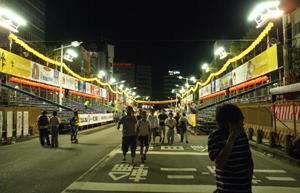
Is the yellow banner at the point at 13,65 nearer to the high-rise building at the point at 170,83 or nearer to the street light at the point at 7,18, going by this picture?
the street light at the point at 7,18

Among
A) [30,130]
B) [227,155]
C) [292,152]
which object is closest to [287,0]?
[292,152]

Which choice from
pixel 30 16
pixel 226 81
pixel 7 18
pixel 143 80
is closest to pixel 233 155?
pixel 7 18

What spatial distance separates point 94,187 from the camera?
530 centimetres

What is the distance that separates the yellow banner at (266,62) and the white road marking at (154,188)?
14.1m

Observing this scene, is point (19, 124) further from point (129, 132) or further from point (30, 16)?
point (30, 16)

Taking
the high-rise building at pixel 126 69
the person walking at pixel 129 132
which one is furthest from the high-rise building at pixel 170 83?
the person walking at pixel 129 132

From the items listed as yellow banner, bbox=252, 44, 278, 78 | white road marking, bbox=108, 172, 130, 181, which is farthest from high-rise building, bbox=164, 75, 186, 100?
white road marking, bbox=108, 172, 130, 181

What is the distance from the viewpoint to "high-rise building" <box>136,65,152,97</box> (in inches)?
6294

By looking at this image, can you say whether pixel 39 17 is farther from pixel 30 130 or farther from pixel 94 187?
pixel 94 187

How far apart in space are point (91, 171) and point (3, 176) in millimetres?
2334

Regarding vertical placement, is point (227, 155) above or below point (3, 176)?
above

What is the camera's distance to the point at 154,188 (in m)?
5.26

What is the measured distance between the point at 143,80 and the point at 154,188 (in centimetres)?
15715

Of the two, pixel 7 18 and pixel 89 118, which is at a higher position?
pixel 7 18
